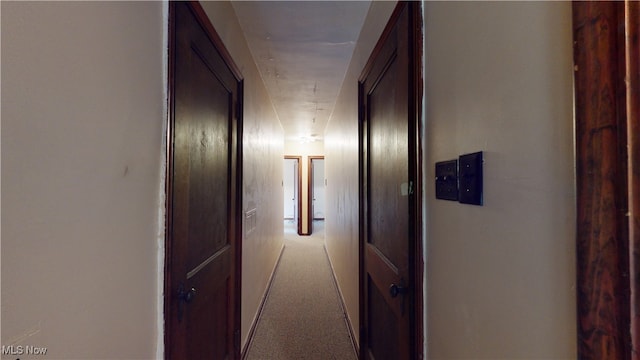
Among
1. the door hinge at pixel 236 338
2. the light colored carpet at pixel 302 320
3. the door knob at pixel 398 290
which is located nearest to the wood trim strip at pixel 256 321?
the light colored carpet at pixel 302 320

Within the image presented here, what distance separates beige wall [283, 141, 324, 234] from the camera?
7242mm

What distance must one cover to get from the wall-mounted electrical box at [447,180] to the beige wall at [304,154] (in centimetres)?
636

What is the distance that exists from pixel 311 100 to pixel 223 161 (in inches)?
94.0

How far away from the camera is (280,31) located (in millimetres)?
2123

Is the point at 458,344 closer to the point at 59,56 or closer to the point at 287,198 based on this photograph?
the point at 59,56

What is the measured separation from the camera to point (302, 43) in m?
2.30

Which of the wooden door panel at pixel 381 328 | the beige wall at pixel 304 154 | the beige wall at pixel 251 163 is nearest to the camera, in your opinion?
the wooden door panel at pixel 381 328

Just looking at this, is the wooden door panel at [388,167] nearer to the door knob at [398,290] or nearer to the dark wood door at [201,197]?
the door knob at [398,290]

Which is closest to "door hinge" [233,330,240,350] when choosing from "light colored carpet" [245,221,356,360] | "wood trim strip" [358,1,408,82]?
"light colored carpet" [245,221,356,360]

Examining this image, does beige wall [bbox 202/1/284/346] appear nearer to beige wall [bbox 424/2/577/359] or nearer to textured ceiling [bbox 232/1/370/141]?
textured ceiling [bbox 232/1/370/141]

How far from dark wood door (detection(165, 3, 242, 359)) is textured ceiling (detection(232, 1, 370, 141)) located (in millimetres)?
495

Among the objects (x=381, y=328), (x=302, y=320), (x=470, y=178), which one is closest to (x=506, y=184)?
(x=470, y=178)

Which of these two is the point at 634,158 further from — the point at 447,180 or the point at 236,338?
the point at 236,338

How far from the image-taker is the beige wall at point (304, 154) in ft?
23.8
